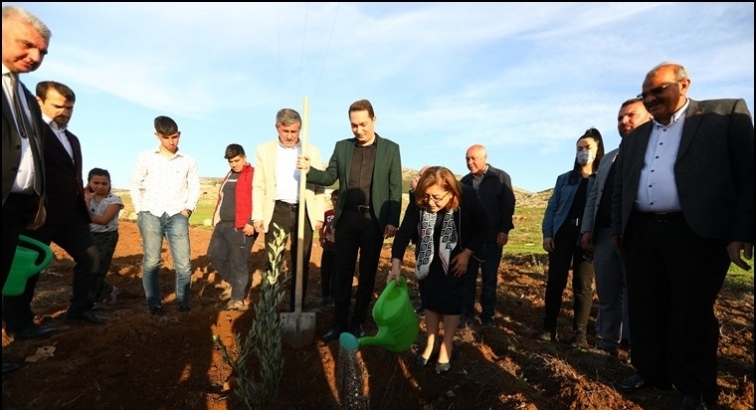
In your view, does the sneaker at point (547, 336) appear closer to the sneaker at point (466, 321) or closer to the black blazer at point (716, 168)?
the sneaker at point (466, 321)

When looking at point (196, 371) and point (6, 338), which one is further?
point (6, 338)

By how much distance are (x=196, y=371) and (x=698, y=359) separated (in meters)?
3.15

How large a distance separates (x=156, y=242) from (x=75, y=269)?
0.65 meters

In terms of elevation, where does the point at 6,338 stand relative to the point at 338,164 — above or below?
below

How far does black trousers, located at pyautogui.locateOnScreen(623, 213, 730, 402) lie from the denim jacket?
3.58ft

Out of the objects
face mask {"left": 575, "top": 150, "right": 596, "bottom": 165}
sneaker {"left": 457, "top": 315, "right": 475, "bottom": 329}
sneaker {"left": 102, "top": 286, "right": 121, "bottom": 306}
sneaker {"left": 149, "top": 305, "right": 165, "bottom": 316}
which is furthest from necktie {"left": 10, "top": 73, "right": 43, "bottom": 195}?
face mask {"left": 575, "top": 150, "right": 596, "bottom": 165}

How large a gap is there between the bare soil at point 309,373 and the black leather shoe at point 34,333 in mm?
66

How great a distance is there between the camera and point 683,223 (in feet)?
8.11

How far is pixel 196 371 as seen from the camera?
3182 millimetres

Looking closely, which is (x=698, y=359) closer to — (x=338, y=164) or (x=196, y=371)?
(x=338, y=164)

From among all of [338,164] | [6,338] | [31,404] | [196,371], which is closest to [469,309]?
[338,164]

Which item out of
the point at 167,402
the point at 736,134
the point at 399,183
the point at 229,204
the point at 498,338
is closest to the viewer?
the point at 736,134

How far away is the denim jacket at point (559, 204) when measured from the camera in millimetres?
3912

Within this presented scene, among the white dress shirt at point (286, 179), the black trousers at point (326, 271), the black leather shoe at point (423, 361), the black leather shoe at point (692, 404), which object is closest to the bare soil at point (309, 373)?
the black leather shoe at point (423, 361)
